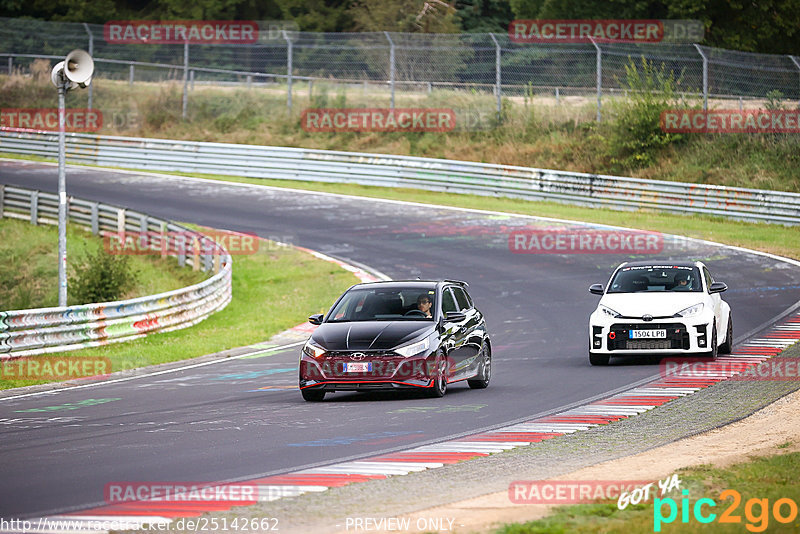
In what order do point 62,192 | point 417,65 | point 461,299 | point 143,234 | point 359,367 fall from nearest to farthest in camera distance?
point 359,367
point 461,299
point 62,192
point 143,234
point 417,65

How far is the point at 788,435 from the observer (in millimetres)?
10797

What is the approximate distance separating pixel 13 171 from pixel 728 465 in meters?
39.6

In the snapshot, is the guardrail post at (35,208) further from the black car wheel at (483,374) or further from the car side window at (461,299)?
the black car wheel at (483,374)

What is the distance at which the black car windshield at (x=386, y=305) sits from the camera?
14594mm

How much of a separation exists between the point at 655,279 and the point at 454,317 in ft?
16.7

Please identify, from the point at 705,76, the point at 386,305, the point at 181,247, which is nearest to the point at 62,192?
the point at 386,305

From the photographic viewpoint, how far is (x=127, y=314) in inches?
839

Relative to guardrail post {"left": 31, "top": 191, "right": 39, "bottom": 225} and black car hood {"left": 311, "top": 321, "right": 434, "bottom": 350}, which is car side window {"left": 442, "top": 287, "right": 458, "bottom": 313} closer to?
black car hood {"left": 311, "top": 321, "right": 434, "bottom": 350}

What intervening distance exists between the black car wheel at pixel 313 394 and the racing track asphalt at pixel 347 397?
0.68 feet

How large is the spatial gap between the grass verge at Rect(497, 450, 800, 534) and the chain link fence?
32.6 metres

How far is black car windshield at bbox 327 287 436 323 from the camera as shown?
575 inches

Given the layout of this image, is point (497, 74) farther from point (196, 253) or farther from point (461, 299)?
point (461, 299)

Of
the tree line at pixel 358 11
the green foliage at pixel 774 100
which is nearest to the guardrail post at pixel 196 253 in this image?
the green foliage at pixel 774 100

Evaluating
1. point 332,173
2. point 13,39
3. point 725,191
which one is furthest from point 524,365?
point 13,39
